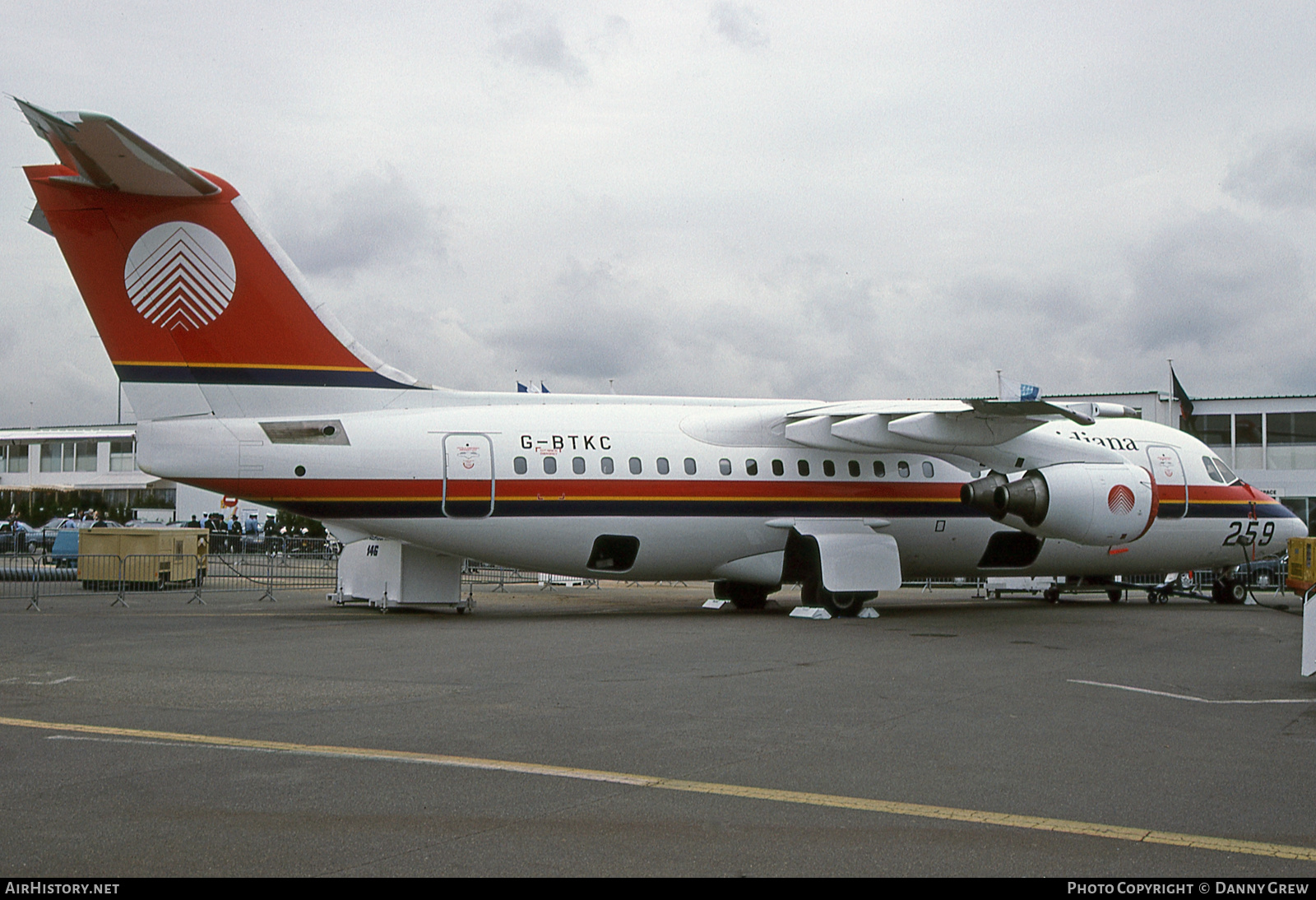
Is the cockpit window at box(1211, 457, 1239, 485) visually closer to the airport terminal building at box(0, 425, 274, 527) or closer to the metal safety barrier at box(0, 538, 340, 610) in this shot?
the metal safety barrier at box(0, 538, 340, 610)

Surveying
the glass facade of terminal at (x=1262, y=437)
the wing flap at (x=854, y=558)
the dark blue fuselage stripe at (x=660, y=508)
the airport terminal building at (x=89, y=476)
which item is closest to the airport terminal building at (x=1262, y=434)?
the glass facade of terminal at (x=1262, y=437)

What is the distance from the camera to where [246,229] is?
1630 centimetres

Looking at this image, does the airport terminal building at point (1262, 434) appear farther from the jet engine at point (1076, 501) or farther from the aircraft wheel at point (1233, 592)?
the jet engine at point (1076, 501)

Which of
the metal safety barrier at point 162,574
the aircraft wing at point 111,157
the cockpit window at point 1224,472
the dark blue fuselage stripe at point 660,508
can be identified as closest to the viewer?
the aircraft wing at point 111,157

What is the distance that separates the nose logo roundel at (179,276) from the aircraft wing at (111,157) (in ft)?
2.05

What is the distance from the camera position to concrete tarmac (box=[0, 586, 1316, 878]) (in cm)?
513

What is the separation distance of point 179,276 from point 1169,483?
18.3 metres

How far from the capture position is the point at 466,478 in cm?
1716

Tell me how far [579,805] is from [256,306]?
12.5 m

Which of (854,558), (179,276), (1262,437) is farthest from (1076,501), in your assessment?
(1262,437)

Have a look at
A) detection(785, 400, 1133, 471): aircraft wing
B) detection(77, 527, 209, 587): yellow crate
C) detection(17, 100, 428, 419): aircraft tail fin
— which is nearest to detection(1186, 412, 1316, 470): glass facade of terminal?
detection(785, 400, 1133, 471): aircraft wing

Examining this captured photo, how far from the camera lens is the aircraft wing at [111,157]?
13391 mm

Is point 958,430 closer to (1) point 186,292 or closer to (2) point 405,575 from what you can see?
(2) point 405,575

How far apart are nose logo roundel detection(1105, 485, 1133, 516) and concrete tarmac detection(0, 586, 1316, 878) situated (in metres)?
3.44
